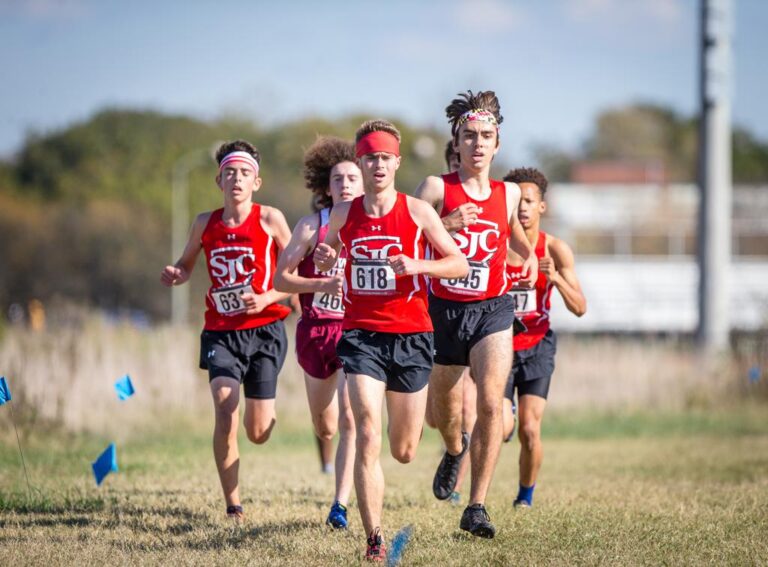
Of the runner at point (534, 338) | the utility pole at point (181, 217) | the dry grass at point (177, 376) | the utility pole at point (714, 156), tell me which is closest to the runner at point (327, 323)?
the runner at point (534, 338)

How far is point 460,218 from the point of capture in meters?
7.21

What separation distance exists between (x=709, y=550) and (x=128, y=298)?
3876cm

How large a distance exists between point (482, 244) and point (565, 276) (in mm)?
1884

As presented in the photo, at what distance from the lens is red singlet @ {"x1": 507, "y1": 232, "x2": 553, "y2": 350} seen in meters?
8.97

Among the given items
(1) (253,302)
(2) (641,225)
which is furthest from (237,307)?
(2) (641,225)

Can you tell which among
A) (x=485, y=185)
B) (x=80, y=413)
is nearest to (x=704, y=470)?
(x=485, y=185)

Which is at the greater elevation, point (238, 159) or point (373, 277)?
point (238, 159)

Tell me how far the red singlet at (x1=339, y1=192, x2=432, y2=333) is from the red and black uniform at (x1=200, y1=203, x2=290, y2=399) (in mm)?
1469

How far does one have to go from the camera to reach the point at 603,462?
13117 mm

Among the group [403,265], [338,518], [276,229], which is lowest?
[338,518]

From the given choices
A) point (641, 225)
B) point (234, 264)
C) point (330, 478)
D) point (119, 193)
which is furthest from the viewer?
point (641, 225)

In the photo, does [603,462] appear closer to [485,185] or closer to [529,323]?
[529,323]

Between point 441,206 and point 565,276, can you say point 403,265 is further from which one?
point 565,276

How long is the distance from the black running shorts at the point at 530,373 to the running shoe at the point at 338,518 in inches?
74.9
